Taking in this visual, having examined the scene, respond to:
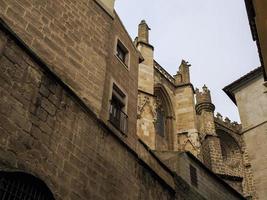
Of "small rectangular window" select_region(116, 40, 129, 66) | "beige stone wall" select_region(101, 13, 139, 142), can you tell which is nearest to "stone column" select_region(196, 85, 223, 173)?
"beige stone wall" select_region(101, 13, 139, 142)

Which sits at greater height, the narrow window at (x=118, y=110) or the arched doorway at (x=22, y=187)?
the narrow window at (x=118, y=110)

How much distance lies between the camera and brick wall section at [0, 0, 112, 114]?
7.86m

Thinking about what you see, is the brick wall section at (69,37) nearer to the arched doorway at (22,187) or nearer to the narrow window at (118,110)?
the narrow window at (118,110)

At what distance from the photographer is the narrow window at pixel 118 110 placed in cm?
985

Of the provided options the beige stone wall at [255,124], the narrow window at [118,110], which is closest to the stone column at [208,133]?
the beige stone wall at [255,124]

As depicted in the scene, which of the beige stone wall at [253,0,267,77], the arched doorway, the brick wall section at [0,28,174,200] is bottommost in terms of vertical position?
the arched doorway

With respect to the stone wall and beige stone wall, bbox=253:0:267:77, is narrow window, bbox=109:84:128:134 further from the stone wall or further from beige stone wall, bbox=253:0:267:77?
beige stone wall, bbox=253:0:267:77

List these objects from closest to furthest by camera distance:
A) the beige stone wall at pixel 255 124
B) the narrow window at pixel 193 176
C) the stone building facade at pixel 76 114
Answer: the stone building facade at pixel 76 114, the narrow window at pixel 193 176, the beige stone wall at pixel 255 124

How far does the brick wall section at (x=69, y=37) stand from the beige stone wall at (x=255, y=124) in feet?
24.1

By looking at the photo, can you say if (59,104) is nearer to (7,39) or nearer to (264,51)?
(7,39)

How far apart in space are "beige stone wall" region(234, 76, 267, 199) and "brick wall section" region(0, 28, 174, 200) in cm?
685

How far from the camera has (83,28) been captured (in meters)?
9.69

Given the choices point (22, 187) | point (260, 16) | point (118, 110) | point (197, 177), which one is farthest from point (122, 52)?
point (22, 187)

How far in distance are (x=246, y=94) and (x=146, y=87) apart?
6908 millimetres
